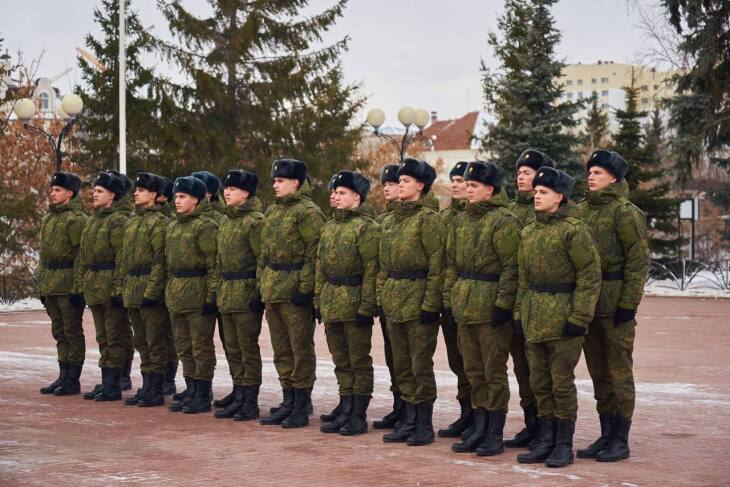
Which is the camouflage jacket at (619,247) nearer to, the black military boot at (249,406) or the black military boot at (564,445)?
the black military boot at (564,445)

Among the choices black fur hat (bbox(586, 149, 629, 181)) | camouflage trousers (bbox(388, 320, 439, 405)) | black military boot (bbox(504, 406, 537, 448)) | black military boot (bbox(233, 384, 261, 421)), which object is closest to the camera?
black fur hat (bbox(586, 149, 629, 181))

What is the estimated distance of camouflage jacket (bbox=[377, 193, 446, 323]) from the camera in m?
10.1

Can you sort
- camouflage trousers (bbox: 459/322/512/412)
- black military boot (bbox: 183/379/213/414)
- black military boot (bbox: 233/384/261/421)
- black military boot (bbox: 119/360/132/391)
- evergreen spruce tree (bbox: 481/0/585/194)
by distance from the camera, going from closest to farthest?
camouflage trousers (bbox: 459/322/512/412)
black military boot (bbox: 233/384/261/421)
black military boot (bbox: 183/379/213/414)
black military boot (bbox: 119/360/132/391)
evergreen spruce tree (bbox: 481/0/585/194)

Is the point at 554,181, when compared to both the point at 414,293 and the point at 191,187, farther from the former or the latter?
the point at 191,187

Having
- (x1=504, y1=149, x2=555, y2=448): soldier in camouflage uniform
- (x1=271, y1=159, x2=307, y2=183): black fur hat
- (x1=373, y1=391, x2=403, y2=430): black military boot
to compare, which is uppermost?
(x1=271, y1=159, x2=307, y2=183): black fur hat

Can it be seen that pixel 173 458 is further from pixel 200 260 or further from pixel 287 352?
pixel 200 260

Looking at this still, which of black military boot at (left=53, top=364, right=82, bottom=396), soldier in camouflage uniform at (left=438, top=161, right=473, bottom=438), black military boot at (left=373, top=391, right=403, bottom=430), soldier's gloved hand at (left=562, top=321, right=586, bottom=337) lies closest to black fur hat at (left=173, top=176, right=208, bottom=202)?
black military boot at (left=53, top=364, right=82, bottom=396)

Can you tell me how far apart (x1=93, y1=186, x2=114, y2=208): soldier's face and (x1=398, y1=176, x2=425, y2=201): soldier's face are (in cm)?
415

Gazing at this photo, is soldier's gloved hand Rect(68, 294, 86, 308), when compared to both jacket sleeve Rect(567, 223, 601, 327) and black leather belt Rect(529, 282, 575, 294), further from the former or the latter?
jacket sleeve Rect(567, 223, 601, 327)

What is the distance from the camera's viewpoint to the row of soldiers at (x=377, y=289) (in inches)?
361

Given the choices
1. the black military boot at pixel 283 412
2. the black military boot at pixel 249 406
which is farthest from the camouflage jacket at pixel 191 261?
the black military boot at pixel 283 412

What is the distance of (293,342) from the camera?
11172mm

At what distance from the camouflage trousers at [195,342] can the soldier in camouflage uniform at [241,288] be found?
34 cm

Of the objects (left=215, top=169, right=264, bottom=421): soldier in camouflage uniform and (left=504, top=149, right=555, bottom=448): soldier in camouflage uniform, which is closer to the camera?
(left=504, top=149, right=555, bottom=448): soldier in camouflage uniform
